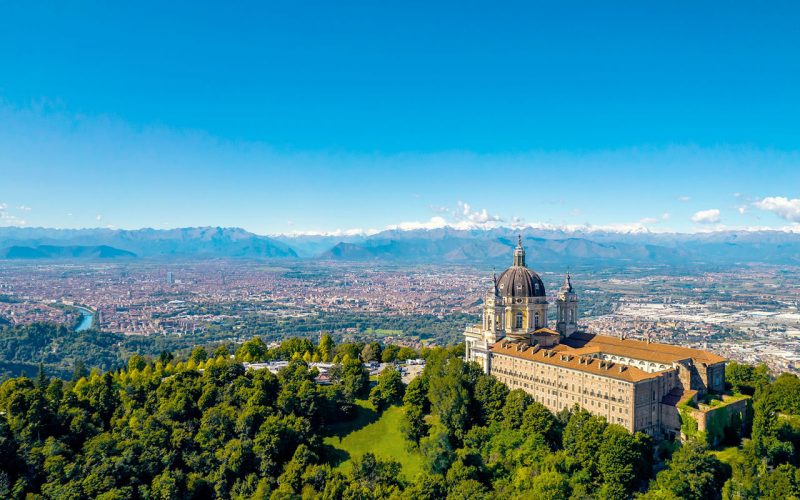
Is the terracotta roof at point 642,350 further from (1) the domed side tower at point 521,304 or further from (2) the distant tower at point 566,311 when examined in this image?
(1) the domed side tower at point 521,304

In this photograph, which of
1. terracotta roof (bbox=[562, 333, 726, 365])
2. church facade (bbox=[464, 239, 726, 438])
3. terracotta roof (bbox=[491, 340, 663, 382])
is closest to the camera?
terracotta roof (bbox=[491, 340, 663, 382])

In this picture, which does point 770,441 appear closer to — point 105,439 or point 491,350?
point 491,350

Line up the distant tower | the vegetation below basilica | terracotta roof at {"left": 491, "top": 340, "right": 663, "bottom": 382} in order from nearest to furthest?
the vegetation below basilica → terracotta roof at {"left": 491, "top": 340, "right": 663, "bottom": 382} → the distant tower

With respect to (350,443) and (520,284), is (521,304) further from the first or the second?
(350,443)

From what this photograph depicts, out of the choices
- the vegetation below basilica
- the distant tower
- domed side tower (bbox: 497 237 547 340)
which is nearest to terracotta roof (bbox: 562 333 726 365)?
the distant tower

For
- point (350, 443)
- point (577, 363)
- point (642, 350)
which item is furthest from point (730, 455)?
point (350, 443)

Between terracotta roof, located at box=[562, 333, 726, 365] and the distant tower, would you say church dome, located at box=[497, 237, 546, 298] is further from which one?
terracotta roof, located at box=[562, 333, 726, 365]
